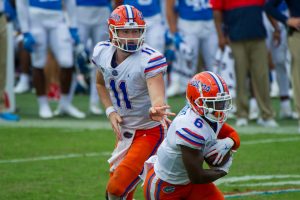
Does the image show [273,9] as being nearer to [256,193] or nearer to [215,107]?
[256,193]

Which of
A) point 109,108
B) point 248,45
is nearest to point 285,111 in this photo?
point 248,45

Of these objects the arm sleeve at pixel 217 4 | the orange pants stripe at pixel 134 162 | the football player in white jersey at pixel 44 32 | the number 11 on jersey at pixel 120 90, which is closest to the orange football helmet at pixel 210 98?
the orange pants stripe at pixel 134 162

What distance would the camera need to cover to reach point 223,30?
1163 cm

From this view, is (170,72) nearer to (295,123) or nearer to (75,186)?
(295,123)

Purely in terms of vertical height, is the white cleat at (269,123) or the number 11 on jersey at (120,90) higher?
the number 11 on jersey at (120,90)

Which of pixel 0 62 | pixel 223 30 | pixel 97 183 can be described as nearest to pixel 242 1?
pixel 223 30

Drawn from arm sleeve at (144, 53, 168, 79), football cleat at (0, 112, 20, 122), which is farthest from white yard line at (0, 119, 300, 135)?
arm sleeve at (144, 53, 168, 79)

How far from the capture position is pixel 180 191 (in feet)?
A: 18.2

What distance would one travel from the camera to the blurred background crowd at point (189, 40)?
1068cm

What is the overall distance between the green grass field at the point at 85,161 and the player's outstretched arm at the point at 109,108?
0.86m

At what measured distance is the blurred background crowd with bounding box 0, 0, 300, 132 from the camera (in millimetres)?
10680

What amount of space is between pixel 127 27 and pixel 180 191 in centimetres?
131

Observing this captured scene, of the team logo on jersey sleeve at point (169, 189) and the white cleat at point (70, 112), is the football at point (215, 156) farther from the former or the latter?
A: the white cleat at point (70, 112)

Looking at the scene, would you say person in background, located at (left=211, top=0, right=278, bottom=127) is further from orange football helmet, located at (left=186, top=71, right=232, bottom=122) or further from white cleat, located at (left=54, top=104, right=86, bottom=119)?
orange football helmet, located at (left=186, top=71, right=232, bottom=122)
